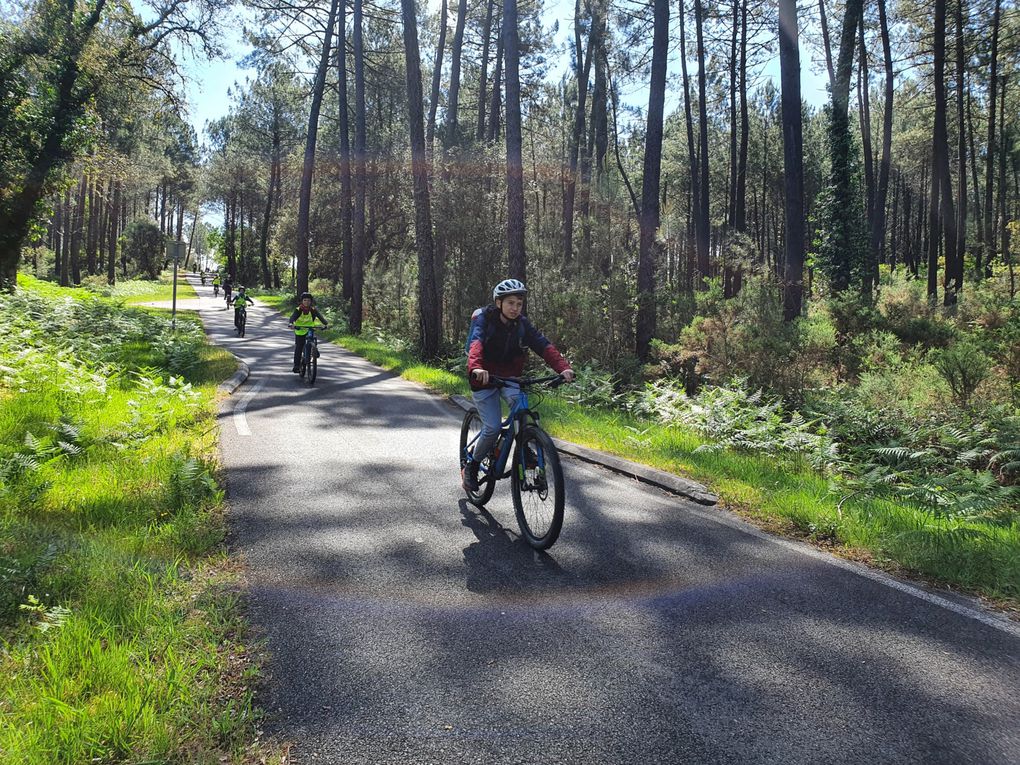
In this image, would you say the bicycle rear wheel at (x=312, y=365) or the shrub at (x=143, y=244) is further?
the shrub at (x=143, y=244)

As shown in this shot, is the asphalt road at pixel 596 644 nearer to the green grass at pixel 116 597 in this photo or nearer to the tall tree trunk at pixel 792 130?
the green grass at pixel 116 597

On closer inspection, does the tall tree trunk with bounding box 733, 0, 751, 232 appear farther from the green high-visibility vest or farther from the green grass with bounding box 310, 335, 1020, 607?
the green grass with bounding box 310, 335, 1020, 607

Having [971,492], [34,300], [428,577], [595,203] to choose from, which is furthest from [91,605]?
[595,203]

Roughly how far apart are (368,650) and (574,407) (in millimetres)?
8440

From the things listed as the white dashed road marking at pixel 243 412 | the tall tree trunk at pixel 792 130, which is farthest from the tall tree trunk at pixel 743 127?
the white dashed road marking at pixel 243 412

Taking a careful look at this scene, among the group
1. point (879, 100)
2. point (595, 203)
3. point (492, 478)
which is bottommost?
point (492, 478)

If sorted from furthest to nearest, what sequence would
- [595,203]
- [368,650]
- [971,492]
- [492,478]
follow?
[595,203] → [971,492] → [492,478] → [368,650]

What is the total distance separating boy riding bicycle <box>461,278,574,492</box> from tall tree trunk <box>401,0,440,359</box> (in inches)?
475

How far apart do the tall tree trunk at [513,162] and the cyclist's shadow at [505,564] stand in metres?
10.4

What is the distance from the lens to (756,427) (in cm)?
848

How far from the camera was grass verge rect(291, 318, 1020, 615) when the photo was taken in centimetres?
443

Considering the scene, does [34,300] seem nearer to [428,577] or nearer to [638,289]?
[638,289]

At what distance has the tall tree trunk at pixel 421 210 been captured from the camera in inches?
672

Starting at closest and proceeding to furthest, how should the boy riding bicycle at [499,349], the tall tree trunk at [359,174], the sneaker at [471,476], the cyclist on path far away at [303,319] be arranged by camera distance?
the boy riding bicycle at [499,349] → the sneaker at [471,476] → the cyclist on path far away at [303,319] → the tall tree trunk at [359,174]
